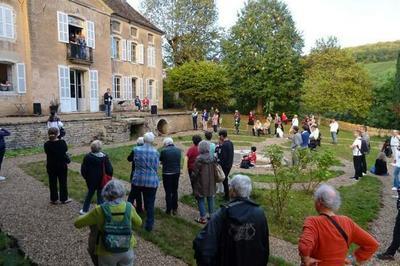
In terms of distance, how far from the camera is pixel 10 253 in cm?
461

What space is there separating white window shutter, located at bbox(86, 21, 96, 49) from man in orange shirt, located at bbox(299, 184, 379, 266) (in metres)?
20.4

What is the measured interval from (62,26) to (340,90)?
2316 centimetres

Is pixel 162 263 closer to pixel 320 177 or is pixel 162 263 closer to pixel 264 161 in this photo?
pixel 320 177

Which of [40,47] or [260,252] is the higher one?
[40,47]

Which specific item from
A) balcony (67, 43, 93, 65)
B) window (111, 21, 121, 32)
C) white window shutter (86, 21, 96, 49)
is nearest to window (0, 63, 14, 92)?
balcony (67, 43, 93, 65)

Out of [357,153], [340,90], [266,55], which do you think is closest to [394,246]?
[357,153]

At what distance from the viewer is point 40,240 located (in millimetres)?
5211

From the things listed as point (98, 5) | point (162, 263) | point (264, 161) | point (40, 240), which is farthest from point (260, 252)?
point (98, 5)

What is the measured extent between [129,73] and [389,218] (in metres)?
21.5

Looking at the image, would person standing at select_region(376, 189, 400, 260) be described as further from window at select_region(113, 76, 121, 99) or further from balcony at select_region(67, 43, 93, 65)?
window at select_region(113, 76, 121, 99)

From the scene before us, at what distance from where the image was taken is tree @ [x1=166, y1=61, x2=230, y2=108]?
1103 inches

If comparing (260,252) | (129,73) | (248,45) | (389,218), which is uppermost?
(248,45)

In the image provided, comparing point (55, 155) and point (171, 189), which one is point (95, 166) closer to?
point (55, 155)

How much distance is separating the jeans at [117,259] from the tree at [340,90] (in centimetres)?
2854
